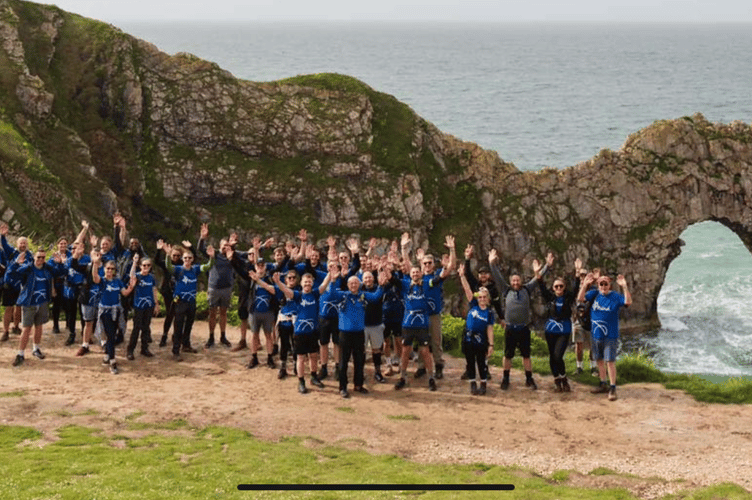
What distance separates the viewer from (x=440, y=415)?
62.5 feet

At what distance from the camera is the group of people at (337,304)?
20344 millimetres

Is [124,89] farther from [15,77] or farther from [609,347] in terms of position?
[609,347]

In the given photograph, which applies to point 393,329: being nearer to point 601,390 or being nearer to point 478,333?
point 478,333

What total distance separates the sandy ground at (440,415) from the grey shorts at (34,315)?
111cm

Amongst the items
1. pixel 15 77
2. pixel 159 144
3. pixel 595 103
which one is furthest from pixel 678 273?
pixel 595 103

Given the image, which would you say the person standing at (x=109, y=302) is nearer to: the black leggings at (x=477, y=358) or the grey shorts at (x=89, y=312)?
the grey shorts at (x=89, y=312)

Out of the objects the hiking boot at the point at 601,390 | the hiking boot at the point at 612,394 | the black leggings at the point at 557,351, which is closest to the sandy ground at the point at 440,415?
the hiking boot at the point at 612,394

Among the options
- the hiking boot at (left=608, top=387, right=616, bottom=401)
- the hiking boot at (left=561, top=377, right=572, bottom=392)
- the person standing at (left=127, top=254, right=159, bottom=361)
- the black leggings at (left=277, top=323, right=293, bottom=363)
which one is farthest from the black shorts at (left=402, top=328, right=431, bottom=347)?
the person standing at (left=127, top=254, right=159, bottom=361)

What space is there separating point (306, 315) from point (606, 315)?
7849 mm

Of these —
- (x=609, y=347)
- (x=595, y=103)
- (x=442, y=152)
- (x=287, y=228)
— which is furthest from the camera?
(x=595, y=103)

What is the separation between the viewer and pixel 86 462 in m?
14.9

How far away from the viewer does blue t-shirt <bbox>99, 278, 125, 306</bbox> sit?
70.6 ft

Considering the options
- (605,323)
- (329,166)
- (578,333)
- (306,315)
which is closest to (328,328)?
(306,315)

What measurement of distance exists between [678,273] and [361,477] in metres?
72.7
